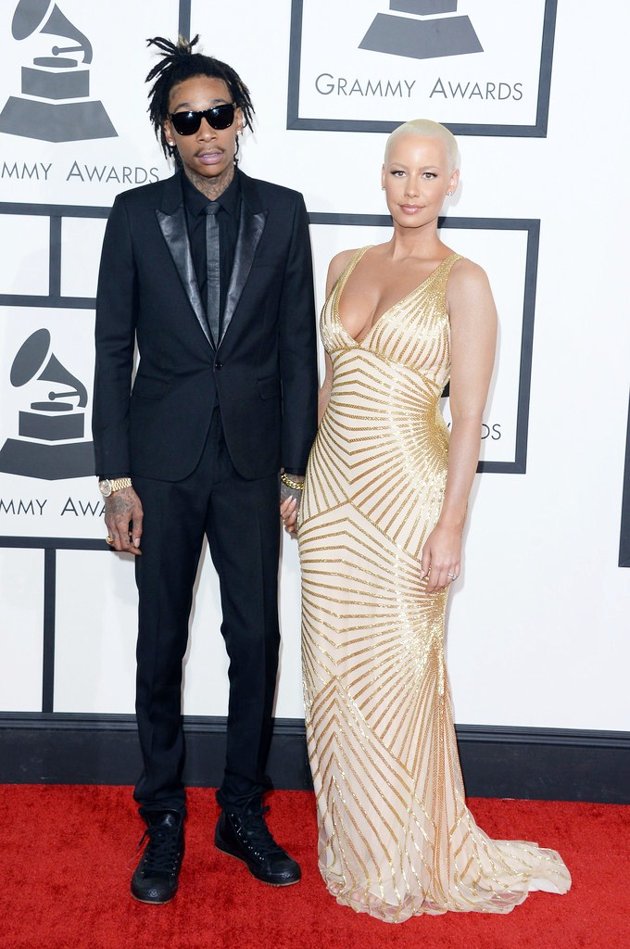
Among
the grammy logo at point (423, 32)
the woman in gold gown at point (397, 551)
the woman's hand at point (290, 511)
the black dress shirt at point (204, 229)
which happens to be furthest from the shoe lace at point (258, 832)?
the grammy logo at point (423, 32)

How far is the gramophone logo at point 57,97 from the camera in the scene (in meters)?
2.83

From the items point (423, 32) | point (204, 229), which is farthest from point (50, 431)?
point (423, 32)

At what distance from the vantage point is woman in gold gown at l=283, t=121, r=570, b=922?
227 centimetres

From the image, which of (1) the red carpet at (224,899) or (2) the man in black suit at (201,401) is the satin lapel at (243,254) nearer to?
(2) the man in black suit at (201,401)

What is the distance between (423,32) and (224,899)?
242 cm

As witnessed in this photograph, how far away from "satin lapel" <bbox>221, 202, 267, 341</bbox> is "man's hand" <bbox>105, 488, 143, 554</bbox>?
47cm

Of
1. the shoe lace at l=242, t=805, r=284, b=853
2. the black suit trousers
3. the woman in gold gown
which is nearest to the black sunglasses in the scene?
the woman in gold gown

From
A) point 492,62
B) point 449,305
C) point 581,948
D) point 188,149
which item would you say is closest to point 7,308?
point 188,149

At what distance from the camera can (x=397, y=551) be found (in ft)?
7.72

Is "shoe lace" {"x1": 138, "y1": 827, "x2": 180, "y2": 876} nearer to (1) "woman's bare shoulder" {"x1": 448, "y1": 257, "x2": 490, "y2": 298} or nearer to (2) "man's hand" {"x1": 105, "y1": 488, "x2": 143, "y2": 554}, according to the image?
(2) "man's hand" {"x1": 105, "y1": 488, "x2": 143, "y2": 554}

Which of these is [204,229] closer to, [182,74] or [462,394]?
[182,74]

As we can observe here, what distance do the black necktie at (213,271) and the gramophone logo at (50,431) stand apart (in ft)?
2.45

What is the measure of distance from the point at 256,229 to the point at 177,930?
1687mm

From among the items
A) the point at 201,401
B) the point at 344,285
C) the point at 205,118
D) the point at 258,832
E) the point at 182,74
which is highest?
the point at 182,74
